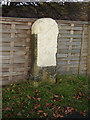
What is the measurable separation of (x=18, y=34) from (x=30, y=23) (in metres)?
0.52

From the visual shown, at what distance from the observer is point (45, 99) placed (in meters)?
3.99

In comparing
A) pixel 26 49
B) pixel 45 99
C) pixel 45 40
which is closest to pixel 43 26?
pixel 45 40

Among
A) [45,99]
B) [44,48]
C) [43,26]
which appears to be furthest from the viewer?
[44,48]

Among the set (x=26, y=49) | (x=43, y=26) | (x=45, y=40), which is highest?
(x=43, y=26)

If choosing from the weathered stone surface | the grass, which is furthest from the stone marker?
the grass

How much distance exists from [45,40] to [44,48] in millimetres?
235

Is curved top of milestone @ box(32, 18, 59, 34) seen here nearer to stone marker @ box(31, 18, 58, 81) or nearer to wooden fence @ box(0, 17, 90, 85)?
stone marker @ box(31, 18, 58, 81)

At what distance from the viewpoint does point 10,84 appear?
4.74 metres

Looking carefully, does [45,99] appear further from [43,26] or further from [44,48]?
[43,26]

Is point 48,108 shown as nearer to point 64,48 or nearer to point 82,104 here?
point 82,104

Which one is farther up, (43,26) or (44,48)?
(43,26)

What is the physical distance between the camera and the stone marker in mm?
4332

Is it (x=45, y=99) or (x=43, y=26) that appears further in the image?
(x=43, y=26)

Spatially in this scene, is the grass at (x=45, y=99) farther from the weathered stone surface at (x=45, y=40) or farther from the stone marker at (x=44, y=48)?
the weathered stone surface at (x=45, y=40)
